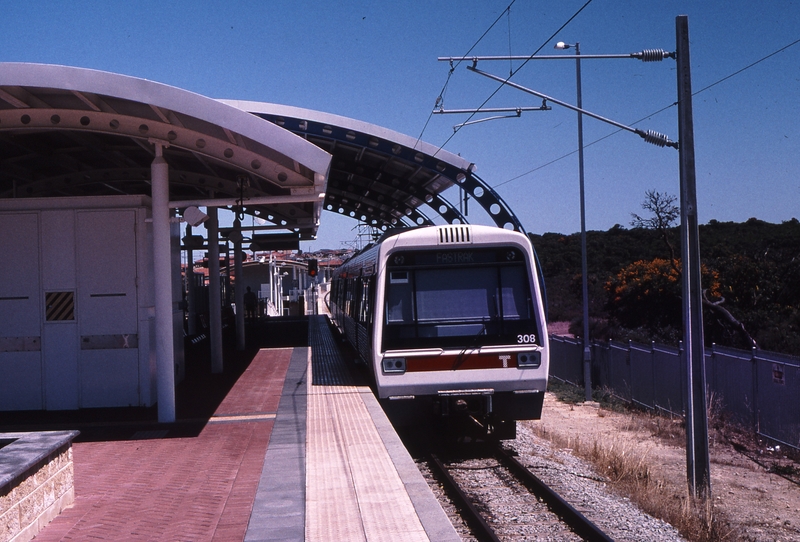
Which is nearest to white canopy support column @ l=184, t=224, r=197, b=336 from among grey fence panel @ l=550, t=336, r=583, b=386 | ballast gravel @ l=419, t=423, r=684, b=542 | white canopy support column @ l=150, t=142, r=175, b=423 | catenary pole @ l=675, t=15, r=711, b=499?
grey fence panel @ l=550, t=336, r=583, b=386

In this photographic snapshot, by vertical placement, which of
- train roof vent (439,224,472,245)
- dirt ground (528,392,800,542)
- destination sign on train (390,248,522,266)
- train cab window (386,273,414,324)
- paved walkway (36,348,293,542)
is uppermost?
train roof vent (439,224,472,245)

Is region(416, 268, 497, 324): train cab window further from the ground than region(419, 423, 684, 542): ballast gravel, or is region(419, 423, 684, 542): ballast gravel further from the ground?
region(416, 268, 497, 324): train cab window

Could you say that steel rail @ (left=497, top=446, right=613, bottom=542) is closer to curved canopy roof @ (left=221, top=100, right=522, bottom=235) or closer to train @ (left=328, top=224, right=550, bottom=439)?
train @ (left=328, top=224, right=550, bottom=439)

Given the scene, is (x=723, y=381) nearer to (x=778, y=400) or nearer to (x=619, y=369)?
(x=778, y=400)

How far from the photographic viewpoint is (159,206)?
395 inches

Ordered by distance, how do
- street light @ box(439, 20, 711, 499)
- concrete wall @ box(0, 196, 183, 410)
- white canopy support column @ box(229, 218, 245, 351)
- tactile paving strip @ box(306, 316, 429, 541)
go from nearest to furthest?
tactile paving strip @ box(306, 316, 429, 541)
street light @ box(439, 20, 711, 499)
concrete wall @ box(0, 196, 183, 410)
white canopy support column @ box(229, 218, 245, 351)

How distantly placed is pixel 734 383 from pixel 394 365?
7.37 m

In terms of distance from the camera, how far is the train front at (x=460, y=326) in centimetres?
988

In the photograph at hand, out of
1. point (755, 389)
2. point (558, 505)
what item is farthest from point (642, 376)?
point (558, 505)

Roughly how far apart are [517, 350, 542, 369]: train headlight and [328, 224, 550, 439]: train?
1cm

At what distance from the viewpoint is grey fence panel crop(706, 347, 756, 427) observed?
13.4 meters

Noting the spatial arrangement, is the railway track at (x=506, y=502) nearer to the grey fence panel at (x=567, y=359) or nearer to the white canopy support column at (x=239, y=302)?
the white canopy support column at (x=239, y=302)

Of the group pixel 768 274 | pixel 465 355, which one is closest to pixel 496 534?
pixel 465 355

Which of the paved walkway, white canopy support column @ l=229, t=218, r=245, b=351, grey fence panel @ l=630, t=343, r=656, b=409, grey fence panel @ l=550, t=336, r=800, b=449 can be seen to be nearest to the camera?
the paved walkway
